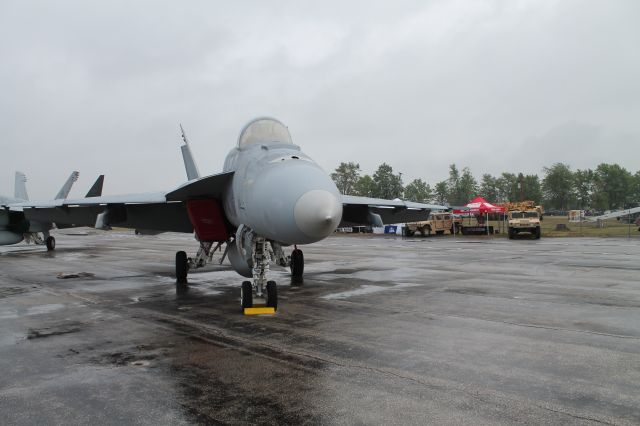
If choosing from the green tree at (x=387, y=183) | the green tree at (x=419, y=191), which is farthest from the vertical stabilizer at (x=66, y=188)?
the green tree at (x=419, y=191)

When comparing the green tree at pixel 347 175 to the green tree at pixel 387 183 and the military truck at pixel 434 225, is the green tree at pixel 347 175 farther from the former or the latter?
the military truck at pixel 434 225

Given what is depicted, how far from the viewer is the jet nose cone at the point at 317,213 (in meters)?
5.22

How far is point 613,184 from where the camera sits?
108m

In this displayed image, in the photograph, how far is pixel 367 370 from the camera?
4461 mm

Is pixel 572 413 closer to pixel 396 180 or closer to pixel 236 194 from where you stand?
pixel 236 194

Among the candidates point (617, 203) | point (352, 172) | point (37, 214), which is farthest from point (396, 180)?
point (37, 214)

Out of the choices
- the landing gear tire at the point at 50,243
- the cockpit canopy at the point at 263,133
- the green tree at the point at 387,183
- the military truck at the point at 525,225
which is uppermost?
the green tree at the point at 387,183

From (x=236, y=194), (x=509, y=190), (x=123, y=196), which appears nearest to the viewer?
(x=236, y=194)

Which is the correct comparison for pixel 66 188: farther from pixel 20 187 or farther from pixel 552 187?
pixel 552 187

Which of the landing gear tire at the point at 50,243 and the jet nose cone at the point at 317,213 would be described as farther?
the landing gear tire at the point at 50,243

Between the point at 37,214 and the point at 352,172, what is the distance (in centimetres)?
8877

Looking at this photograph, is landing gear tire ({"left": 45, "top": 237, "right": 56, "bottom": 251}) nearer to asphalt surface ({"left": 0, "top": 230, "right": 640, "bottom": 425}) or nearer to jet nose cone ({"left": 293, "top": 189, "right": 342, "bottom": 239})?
asphalt surface ({"left": 0, "top": 230, "right": 640, "bottom": 425})

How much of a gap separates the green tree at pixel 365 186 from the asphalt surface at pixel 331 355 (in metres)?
78.4

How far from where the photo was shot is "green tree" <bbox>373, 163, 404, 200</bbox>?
7950 centimetres
